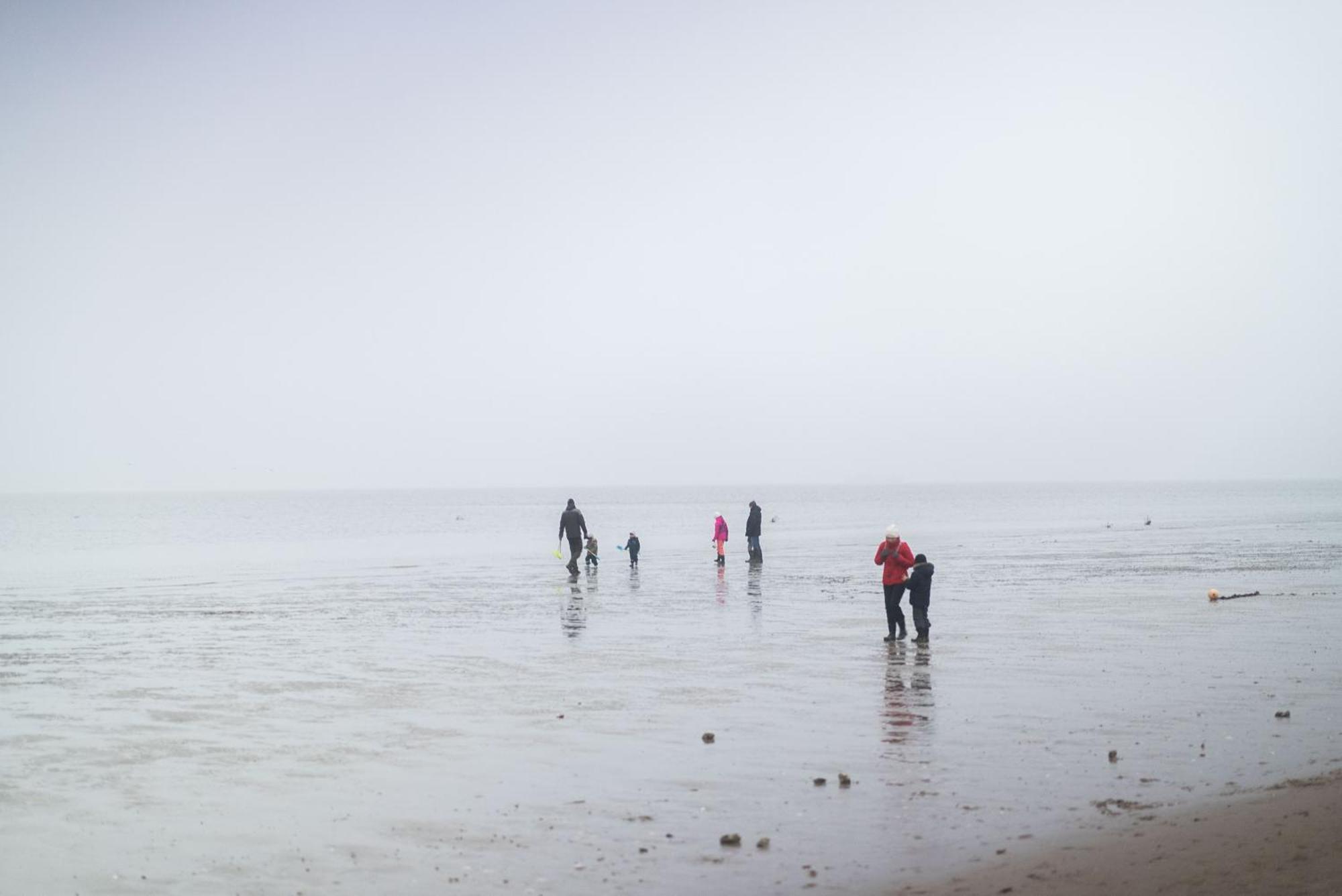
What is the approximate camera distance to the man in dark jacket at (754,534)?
3862 cm

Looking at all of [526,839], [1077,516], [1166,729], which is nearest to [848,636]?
[1166,729]

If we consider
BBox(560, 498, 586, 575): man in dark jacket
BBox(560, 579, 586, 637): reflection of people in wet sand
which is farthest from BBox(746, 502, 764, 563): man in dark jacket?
BBox(560, 579, 586, 637): reflection of people in wet sand

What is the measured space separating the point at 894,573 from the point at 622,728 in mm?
7926

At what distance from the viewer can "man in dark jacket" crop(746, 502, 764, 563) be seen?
38625 millimetres

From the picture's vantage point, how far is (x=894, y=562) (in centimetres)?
1988

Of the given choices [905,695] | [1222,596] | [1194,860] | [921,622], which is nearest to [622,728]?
[905,695]

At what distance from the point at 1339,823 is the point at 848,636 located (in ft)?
41.1

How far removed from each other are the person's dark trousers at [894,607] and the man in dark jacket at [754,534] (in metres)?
18.2

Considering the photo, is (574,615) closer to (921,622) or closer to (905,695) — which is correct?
(921,622)

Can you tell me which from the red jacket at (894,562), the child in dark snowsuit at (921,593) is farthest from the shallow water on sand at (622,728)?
the red jacket at (894,562)

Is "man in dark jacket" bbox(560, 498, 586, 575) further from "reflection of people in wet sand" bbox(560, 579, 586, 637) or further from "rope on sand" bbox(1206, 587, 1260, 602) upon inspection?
"rope on sand" bbox(1206, 587, 1260, 602)

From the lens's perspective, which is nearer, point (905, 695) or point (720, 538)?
point (905, 695)

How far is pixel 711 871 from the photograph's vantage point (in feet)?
27.2

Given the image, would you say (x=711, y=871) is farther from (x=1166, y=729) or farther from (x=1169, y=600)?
(x=1169, y=600)
